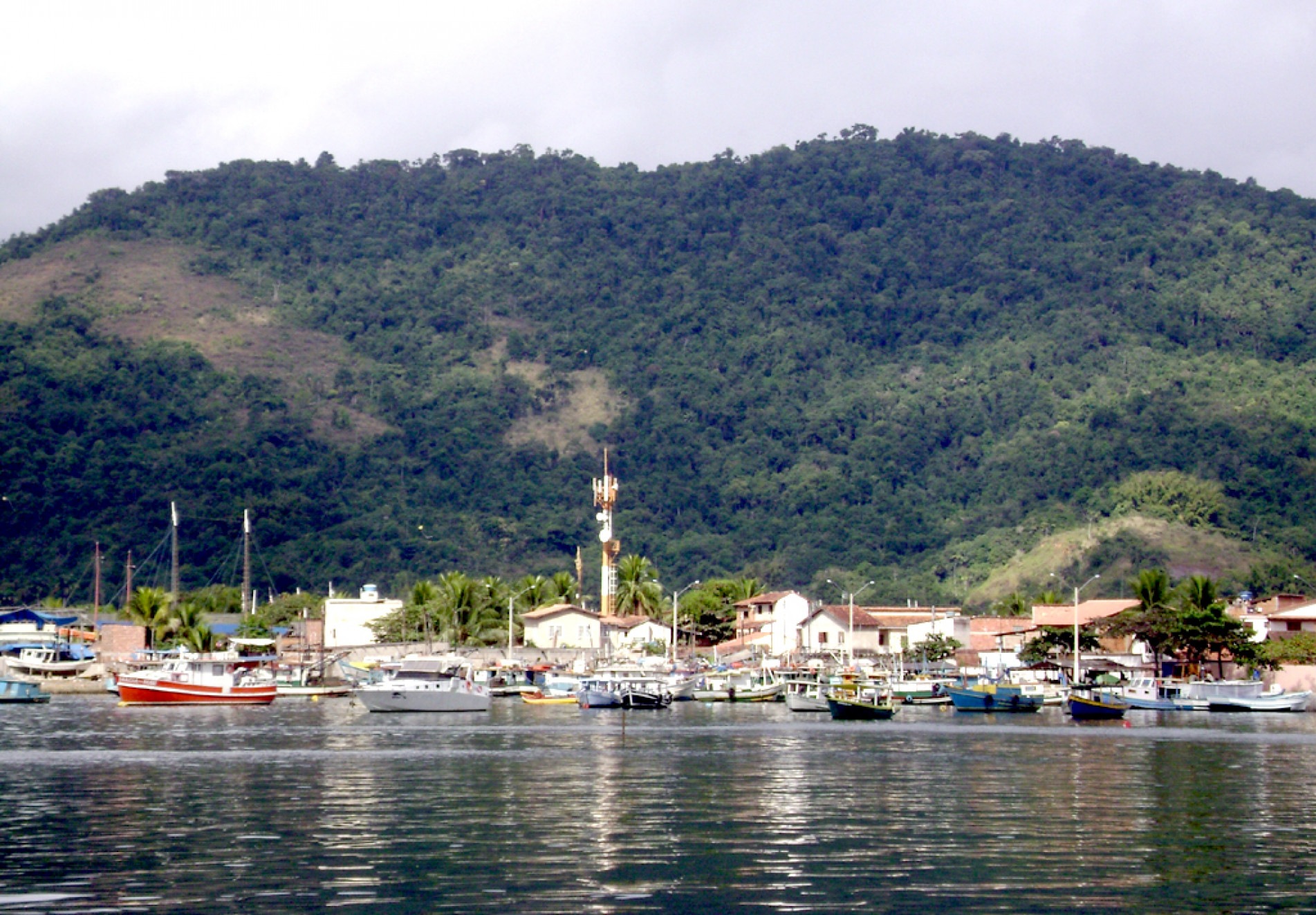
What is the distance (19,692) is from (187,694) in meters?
18.6

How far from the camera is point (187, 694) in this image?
110312mm

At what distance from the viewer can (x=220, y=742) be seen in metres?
76.3

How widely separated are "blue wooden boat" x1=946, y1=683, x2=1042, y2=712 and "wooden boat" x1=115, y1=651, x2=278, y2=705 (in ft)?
152

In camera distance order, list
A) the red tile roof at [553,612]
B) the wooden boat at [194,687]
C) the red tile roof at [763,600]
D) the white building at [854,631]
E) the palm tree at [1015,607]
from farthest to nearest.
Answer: the palm tree at [1015,607], the red tile roof at [763,600], the white building at [854,631], the red tile roof at [553,612], the wooden boat at [194,687]

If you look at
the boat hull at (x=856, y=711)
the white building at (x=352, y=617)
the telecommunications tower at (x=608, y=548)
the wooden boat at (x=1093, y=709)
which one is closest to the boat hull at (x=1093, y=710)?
the wooden boat at (x=1093, y=709)

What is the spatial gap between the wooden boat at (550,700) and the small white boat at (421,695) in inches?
565

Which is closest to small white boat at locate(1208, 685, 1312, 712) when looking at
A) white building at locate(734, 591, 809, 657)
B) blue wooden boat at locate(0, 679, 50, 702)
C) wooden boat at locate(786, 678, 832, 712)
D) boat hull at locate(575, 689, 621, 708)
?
wooden boat at locate(786, 678, 832, 712)

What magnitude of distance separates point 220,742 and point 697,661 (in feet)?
285

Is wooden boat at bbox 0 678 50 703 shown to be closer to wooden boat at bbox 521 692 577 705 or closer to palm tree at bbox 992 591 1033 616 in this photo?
wooden boat at bbox 521 692 577 705

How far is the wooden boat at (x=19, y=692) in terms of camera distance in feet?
396

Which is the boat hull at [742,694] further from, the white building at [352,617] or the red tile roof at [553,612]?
the white building at [352,617]

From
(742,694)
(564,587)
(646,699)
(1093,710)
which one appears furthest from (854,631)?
(1093,710)

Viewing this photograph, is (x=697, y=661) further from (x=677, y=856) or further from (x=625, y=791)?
(x=677, y=856)

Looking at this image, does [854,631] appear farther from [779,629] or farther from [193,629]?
[193,629]
